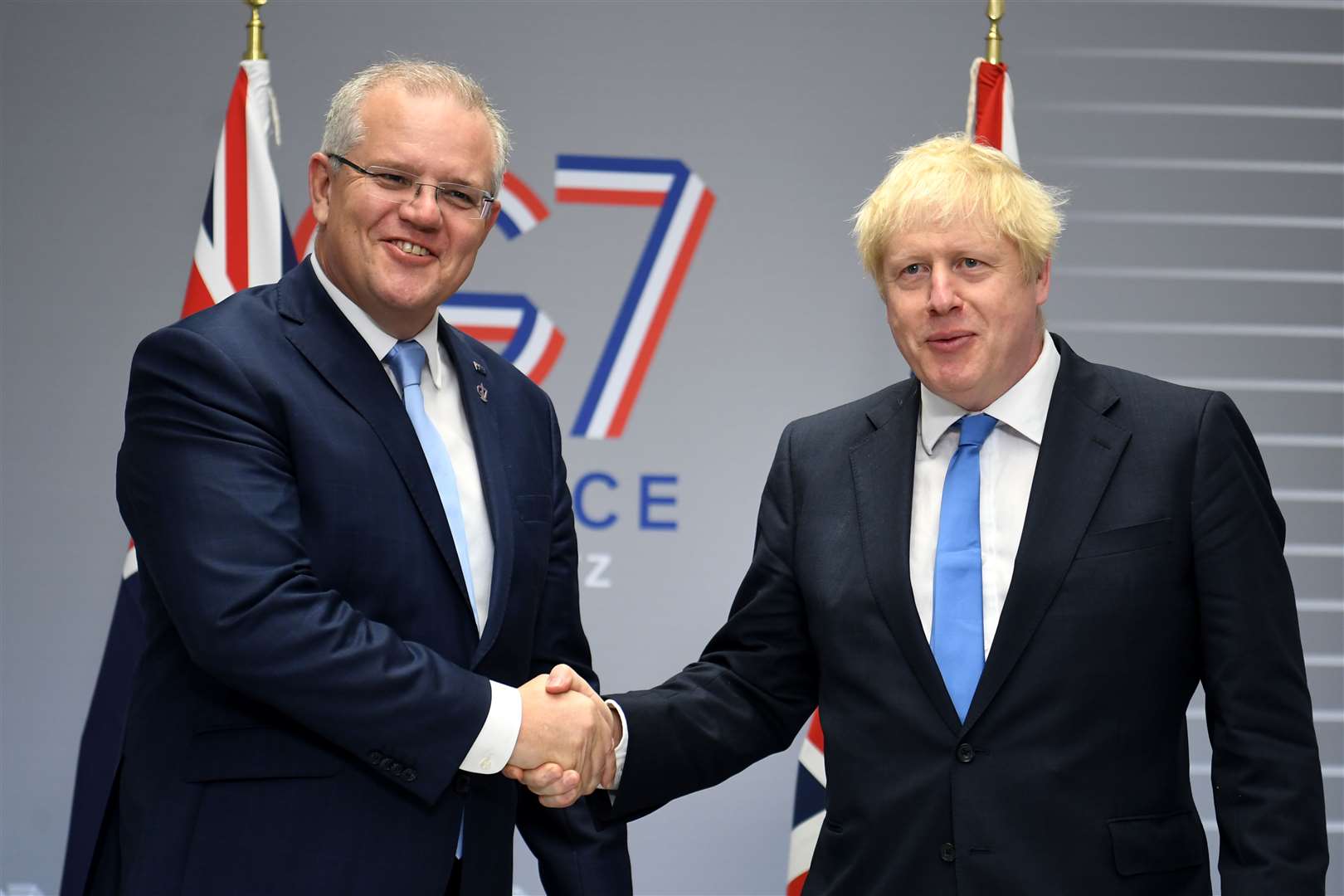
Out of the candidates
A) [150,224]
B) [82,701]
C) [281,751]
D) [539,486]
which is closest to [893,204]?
[539,486]

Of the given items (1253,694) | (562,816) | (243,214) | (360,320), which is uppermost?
(243,214)

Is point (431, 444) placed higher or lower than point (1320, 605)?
higher

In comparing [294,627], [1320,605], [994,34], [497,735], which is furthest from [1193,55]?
[294,627]

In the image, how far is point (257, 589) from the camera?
1883mm

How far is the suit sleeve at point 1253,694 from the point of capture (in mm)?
1895

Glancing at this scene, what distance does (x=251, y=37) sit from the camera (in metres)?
3.65

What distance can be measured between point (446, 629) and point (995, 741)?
0.79 meters

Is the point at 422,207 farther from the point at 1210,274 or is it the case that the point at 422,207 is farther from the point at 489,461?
the point at 1210,274

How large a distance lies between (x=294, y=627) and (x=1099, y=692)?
1.09m

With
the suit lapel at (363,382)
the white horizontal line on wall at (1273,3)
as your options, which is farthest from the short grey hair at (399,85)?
the white horizontal line on wall at (1273,3)

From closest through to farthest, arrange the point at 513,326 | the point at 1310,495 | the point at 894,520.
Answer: the point at 894,520, the point at 513,326, the point at 1310,495

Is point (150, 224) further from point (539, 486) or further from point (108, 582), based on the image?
point (539, 486)

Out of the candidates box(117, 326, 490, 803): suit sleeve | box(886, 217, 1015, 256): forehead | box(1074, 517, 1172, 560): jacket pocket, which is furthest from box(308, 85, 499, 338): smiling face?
box(1074, 517, 1172, 560): jacket pocket

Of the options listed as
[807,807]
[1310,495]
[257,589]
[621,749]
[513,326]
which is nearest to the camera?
[257,589]
